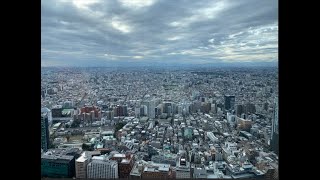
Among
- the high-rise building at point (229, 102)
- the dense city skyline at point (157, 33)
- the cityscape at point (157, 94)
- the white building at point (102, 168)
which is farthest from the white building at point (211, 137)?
the white building at point (102, 168)

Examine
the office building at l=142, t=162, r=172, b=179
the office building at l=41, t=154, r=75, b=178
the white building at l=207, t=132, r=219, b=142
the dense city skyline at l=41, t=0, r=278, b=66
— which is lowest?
the office building at l=142, t=162, r=172, b=179

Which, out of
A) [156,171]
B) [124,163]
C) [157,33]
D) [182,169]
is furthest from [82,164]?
[157,33]

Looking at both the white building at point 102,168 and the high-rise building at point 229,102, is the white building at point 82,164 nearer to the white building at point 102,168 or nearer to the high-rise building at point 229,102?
the white building at point 102,168

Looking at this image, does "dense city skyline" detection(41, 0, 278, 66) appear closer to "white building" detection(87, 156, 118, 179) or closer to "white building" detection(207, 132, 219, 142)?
"white building" detection(207, 132, 219, 142)

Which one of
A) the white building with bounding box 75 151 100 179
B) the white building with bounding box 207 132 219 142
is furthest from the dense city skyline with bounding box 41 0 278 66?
the white building with bounding box 75 151 100 179
